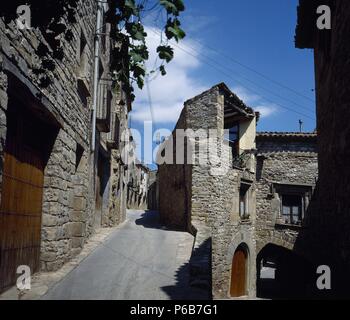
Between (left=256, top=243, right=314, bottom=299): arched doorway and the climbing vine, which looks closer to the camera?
the climbing vine

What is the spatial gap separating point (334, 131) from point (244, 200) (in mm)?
9311

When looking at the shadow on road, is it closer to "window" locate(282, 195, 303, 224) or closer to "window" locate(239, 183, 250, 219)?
"window" locate(239, 183, 250, 219)

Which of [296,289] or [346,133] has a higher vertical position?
[346,133]

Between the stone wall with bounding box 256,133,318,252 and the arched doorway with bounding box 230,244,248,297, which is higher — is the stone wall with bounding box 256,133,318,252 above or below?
above

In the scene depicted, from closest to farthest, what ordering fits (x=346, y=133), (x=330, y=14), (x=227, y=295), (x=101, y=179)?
(x=346, y=133), (x=330, y=14), (x=101, y=179), (x=227, y=295)

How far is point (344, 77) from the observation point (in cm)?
488

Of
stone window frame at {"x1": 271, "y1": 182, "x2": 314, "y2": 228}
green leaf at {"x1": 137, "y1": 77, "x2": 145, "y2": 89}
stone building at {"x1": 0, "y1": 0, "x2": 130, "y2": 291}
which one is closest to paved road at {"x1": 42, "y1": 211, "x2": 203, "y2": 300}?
stone building at {"x1": 0, "y1": 0, "x2": 130, "y2": 291}

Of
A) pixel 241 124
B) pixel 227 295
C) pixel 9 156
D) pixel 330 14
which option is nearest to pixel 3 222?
pixel 9 156

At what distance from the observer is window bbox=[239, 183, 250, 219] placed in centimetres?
1445

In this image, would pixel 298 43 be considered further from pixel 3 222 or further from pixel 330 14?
pixel 3 222

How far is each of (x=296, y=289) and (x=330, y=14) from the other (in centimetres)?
1444

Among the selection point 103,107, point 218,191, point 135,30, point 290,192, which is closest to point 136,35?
point 135,30

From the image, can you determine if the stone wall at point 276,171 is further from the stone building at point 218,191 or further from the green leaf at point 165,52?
the green leaf at point 165,52

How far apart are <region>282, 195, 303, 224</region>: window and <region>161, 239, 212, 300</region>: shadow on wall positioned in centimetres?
966
